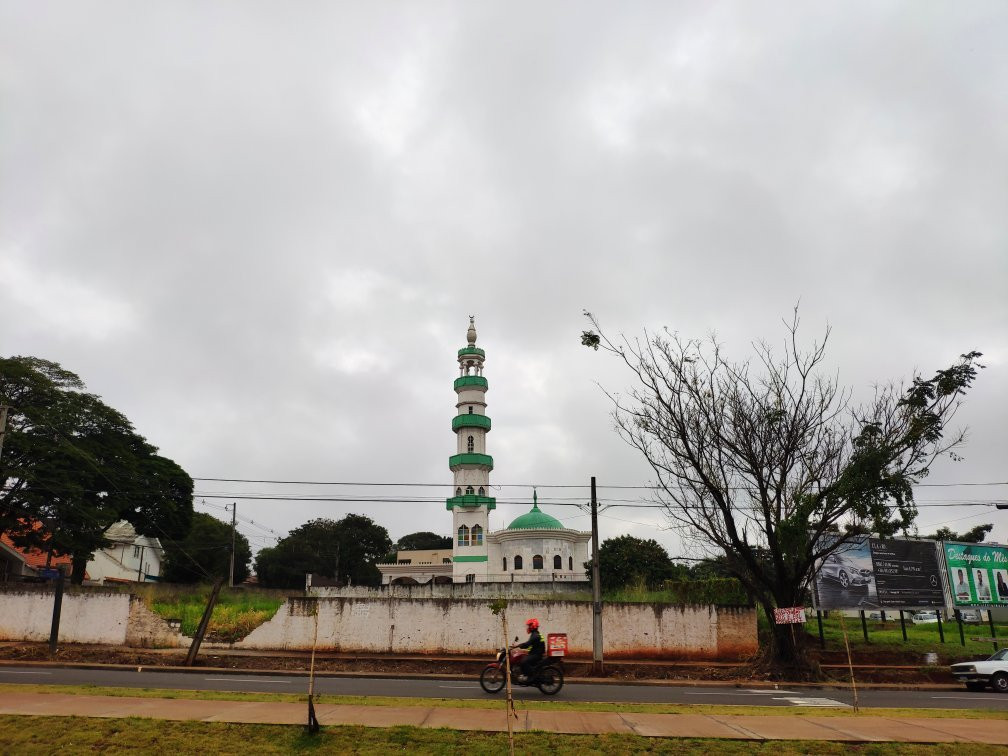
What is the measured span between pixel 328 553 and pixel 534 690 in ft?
207

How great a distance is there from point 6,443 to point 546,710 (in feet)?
119

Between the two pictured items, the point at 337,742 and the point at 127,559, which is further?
the point at 127,559

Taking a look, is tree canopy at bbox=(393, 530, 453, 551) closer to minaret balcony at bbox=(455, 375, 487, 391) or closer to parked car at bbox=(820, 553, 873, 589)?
minaret balcony at bbox=(455, 375, 487, 391)

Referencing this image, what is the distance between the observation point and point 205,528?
6644 cm

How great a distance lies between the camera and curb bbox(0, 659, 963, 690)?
60.0ft

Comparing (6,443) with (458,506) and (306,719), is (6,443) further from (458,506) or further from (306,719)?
(306,719)

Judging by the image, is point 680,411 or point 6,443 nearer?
point 680,411

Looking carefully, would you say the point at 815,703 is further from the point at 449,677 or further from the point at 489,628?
the point at 489,628

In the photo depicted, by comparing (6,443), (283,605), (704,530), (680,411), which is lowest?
(283,605)

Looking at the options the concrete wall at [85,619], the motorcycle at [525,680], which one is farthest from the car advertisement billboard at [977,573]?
the concrete wall at [85,619]

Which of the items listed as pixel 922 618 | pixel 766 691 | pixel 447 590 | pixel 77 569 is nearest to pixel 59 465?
pixel 77 569

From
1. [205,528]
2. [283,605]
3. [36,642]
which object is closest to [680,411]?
[283,605]

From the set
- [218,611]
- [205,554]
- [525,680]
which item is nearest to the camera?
[525,680]

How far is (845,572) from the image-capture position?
2411 centimetres
